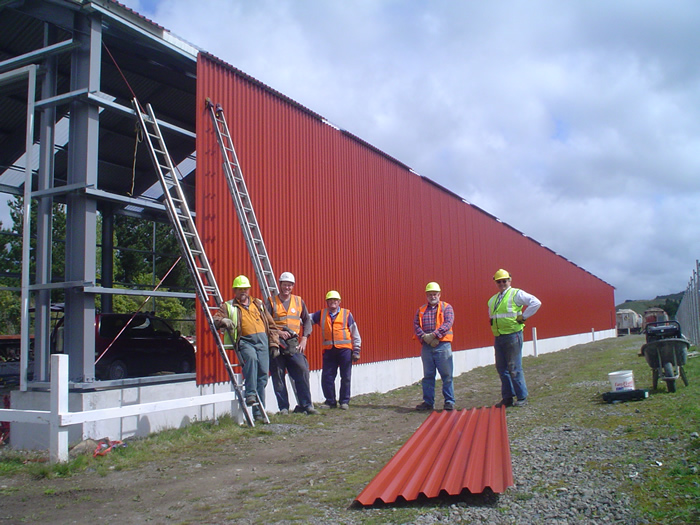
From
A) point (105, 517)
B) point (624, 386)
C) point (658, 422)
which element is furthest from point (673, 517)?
point (624, 386)

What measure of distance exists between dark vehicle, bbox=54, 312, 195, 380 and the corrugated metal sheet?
656 cm

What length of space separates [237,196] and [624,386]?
640 cm

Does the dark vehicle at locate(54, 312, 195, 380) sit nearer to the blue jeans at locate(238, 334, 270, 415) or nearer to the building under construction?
the building under construction

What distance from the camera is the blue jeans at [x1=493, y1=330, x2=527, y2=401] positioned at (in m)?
9.17

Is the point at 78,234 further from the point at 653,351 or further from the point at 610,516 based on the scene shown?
the point at 653,351

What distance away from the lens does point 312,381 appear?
1134cm

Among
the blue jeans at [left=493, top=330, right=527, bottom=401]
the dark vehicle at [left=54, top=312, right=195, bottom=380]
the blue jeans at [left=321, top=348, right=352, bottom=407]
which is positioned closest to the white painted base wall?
the blue jeans at [left=321, top=348, right=352, bottom=407]

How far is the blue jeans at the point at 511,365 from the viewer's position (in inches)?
361

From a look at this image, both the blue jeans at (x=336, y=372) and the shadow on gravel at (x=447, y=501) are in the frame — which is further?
the blue jeans at (x=336, y=372)

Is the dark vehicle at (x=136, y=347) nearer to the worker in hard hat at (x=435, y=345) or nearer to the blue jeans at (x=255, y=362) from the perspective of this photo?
the blue jeans at (x=255, y=362)

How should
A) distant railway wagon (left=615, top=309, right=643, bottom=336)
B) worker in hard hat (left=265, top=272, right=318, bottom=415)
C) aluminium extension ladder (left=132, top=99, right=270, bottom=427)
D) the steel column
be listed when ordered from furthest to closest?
distant railway wagon (left=615, top=309, right=643, bottom=336) → worker in hard hat (left=265, top=272, right=318, bottom=415) → aluminium extension ladder (left=132, top=99, right=270, bottom=427) → the steel column

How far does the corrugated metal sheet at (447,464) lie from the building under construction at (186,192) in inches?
140

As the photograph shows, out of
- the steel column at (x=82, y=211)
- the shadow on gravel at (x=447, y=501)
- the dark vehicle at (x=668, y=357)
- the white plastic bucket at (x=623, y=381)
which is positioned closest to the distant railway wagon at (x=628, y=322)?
the dark vehicle at (x=668, y=357)

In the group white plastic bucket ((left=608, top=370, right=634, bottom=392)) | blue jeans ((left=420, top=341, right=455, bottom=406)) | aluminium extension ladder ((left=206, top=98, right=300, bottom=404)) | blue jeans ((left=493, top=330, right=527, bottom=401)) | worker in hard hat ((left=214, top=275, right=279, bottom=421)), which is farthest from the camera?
aluminium extension ladder ((left=206, top=98, right=300, bottom=404))
